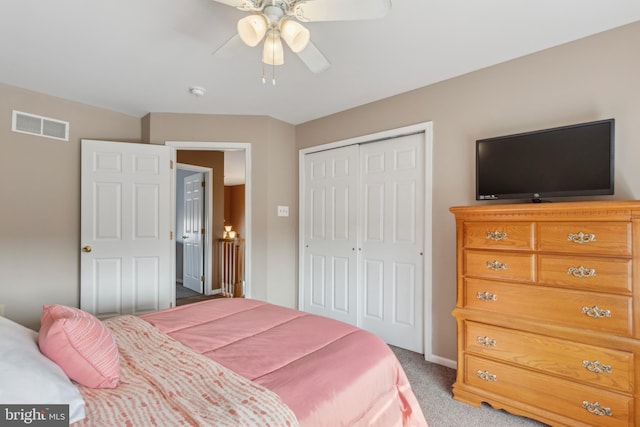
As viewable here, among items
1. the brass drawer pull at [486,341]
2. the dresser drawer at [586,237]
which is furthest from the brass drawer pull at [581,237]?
the brass drawer pull at [486,341]

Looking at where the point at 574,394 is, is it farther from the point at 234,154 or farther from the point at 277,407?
the point at 234,154

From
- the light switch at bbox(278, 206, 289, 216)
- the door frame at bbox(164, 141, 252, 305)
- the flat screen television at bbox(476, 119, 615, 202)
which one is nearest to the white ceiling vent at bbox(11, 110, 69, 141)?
the door frame at bbox(164, 141, 252, 305)

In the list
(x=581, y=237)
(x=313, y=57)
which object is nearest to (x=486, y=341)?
(x=581, y=237)

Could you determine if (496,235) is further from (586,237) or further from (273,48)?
(273,48)

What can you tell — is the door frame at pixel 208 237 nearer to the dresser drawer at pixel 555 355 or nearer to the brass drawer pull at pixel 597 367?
the dresser drawer at pixel 555 355

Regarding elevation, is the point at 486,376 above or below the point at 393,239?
below

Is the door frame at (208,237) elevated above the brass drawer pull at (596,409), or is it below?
above

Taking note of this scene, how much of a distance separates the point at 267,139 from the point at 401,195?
66.0 inches

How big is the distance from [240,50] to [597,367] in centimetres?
258

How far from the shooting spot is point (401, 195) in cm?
293

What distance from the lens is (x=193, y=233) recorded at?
17.6 feet

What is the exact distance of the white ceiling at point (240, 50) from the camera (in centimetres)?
179

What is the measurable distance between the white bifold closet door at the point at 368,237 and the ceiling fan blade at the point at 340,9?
5.25 ft

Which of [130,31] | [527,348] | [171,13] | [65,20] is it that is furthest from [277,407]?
[65,20]
